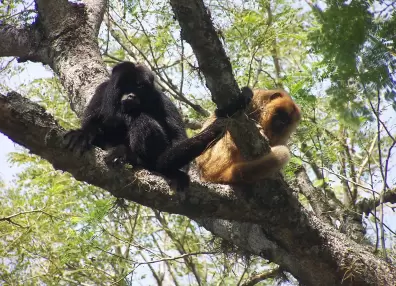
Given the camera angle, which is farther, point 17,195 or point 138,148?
point 17,195

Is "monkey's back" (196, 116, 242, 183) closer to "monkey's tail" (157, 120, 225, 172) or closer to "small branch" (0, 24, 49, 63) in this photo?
"monkey's tail" (157, 120, 225, 172)

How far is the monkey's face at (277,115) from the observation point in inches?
232

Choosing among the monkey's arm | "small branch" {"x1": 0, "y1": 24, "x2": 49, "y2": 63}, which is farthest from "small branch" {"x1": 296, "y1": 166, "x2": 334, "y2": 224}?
"small branch" {"x1": 0, "y1": 24, "x2": 49, "y2": 63}

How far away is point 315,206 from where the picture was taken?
23.8ft

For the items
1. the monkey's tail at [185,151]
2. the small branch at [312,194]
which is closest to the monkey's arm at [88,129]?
the monkey's tail at [185,151]

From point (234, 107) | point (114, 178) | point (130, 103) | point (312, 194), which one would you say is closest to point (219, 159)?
point (130, 103)

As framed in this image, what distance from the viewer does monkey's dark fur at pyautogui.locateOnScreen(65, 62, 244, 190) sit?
508cm

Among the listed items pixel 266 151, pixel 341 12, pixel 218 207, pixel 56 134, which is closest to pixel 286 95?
pixel 266 151

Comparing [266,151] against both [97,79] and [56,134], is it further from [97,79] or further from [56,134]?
[97,79]

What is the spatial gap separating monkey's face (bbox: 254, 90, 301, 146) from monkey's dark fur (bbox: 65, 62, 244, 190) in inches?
39.3

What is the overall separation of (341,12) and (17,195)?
9.32 metres

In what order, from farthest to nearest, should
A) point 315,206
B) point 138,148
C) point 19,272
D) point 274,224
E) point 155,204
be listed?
point 19,272 < point 315,206 < point 138,148 < point 274,224 < point 155,204

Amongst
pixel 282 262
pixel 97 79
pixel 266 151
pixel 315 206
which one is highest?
pixel 97 79

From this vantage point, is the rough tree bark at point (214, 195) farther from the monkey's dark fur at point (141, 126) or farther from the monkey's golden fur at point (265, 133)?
the monkey's golden fur at point (265, 133)
